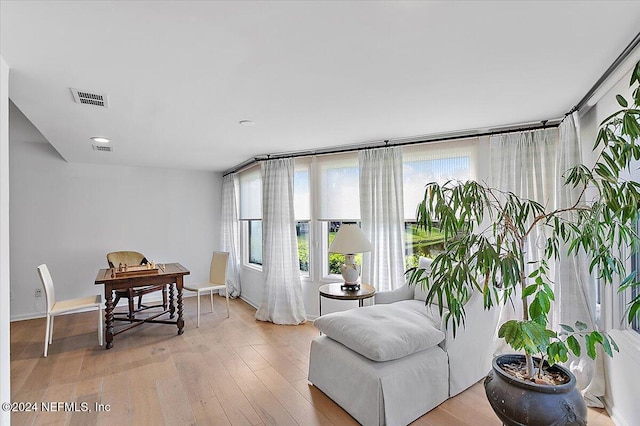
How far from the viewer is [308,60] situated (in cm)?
179

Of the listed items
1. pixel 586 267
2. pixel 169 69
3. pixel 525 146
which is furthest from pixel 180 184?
pixel 586 267

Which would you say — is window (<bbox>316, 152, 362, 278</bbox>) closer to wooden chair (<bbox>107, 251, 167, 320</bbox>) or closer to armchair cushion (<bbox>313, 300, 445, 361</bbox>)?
armchair cushion (<bbox>313, 300, 445, 361</bbox>)

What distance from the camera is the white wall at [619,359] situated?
197 cm

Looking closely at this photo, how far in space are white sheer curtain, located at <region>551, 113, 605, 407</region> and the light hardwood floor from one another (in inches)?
8.6

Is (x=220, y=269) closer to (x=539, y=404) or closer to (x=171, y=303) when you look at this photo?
(x=171, y=303)

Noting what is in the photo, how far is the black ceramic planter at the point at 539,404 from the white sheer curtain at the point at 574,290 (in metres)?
0.94

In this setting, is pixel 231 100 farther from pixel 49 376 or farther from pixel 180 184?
pixel 180 184

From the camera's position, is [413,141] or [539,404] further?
[413,141]

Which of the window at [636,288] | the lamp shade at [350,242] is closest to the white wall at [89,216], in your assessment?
the lamp shade at [350,242]

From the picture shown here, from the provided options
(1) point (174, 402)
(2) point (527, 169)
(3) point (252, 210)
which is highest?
(2) point (527, 169)

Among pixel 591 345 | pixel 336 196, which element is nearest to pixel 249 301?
pixel 336 196

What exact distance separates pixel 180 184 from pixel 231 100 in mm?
4017

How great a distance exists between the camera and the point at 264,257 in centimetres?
451

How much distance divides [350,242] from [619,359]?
2.19m
